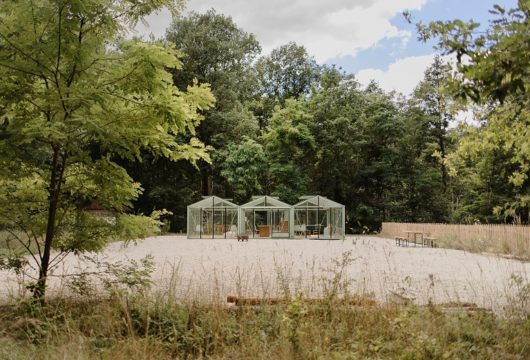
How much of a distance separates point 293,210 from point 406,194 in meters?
13.4

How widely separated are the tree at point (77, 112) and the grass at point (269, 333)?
123cm

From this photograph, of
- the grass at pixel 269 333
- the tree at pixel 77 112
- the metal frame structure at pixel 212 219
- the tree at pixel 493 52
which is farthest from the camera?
the metal frame structure at pixel 212 219

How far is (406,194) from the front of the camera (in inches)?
1587

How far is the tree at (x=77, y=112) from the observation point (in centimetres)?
588

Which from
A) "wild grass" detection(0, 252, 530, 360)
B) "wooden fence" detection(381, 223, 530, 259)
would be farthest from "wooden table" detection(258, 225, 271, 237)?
"wild grass" detection(0, 252, 530, 360)

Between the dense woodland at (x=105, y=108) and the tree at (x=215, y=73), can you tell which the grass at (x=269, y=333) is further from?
the tree at (x=215, y=73)

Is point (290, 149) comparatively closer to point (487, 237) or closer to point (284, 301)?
point (487, 237)

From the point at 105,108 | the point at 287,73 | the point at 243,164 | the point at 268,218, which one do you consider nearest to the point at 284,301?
the point at 105,108

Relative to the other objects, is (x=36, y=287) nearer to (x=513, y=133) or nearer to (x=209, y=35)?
(x=513, y=133)

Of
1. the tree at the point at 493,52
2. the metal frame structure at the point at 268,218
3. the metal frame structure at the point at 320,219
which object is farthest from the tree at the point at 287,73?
the tree at the point at 493,52

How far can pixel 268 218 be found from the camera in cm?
3188

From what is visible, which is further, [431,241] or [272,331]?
[431,241]

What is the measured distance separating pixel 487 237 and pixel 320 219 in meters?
14.2

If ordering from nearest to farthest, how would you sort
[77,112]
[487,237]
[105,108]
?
[77,112] < [105,108] < [487,237]
